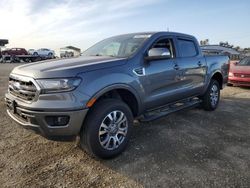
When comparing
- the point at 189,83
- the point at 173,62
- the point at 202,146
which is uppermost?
the point at 173,62

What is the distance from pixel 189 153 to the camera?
3.89 metres

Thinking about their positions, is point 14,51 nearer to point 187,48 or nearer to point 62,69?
point 187,48

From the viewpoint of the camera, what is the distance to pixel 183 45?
5359 millimetres

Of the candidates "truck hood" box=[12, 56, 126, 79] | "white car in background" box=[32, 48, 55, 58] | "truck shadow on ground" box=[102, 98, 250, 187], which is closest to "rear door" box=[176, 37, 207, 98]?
"truck shadow on ground" box=[102, 98, 250, 187]

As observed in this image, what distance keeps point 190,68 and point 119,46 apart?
1.63m

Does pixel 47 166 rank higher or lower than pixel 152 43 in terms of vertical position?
lower

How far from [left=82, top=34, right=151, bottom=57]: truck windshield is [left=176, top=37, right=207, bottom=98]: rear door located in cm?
94

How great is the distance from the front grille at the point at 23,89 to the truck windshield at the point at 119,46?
1598 mm

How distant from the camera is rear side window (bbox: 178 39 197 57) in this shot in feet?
17.2

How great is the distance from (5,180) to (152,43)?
3.04 meters

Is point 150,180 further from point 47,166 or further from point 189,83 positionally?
point 189,83

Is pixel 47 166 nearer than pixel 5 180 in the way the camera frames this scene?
No

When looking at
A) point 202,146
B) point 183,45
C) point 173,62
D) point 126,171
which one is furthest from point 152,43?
point 126,171

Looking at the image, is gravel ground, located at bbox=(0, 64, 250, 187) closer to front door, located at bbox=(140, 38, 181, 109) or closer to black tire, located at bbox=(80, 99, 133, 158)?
black tire, located at bbox=(80, 99, 133, 158)
